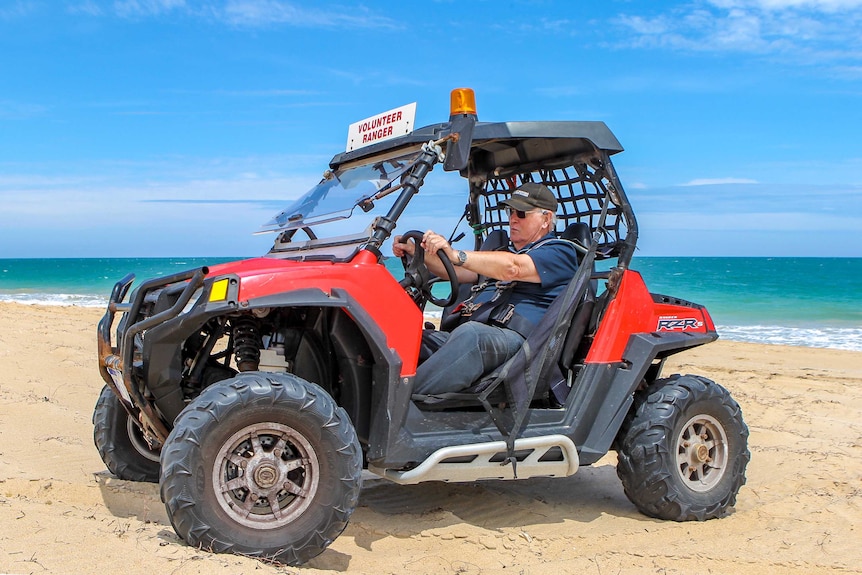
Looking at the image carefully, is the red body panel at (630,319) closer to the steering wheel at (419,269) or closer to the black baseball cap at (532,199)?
the black baseball cap at (532,199)

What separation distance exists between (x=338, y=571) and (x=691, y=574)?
1.69 meters

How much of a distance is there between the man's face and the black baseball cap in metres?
0.04

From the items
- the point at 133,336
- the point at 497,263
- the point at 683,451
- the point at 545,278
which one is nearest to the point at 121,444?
the point at 133,336

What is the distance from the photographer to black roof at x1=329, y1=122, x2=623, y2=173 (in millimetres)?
4688

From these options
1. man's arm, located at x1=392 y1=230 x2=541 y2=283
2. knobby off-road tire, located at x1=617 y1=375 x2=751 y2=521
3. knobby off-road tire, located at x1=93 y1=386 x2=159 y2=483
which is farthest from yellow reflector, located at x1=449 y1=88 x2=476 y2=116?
knobby off-road tire, located at x1=93 y1=386 x2=159 y2=483

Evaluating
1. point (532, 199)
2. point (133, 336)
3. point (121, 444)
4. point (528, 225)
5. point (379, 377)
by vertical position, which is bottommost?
point (121, 444)

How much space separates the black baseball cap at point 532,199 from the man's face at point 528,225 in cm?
4

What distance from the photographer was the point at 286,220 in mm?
5109

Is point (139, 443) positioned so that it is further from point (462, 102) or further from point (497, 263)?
point (462, 102)

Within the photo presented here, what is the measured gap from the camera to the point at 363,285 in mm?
4176

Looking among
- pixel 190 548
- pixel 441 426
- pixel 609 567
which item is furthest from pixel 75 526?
pixel 609 567

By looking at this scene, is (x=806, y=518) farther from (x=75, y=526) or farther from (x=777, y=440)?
(x=75, y=526)

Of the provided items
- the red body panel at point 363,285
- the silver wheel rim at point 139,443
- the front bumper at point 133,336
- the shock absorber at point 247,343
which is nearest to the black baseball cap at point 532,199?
the red body panel at point 363,285

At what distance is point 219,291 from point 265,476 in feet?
2.74
